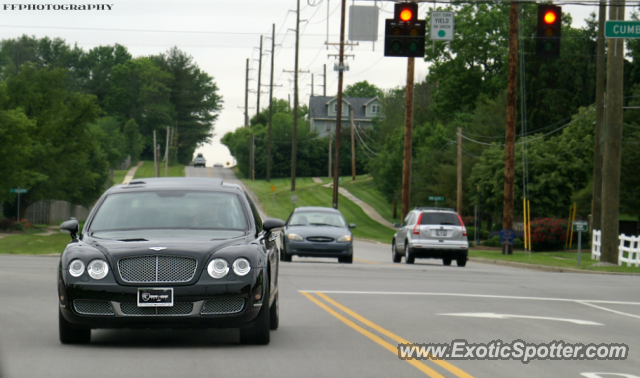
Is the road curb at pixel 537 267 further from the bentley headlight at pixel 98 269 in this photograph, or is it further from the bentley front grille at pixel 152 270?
the bentley headlight at pixel 98 269

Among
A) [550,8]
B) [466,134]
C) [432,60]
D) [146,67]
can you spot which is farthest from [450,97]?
[146,67]

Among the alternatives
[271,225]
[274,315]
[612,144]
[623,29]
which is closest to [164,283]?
[271,225]

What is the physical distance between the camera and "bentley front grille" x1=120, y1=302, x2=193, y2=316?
8297mm

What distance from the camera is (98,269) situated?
27.5 ft


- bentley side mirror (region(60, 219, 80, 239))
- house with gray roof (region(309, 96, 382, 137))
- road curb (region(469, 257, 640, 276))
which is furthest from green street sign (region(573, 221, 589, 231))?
house with gray roof (region(309, 96, 382, 137))

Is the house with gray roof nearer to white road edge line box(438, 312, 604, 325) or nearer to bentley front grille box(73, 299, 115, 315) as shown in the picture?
white road edge line box(438, 312, 604, 325)

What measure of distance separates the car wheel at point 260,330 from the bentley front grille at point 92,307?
1.36 m

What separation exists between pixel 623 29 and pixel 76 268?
58.9 feet

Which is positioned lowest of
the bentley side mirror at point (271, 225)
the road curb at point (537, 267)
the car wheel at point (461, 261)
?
the road curb at point (537, 267)

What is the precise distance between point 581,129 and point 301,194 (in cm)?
3711

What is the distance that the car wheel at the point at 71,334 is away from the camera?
8.69 meters

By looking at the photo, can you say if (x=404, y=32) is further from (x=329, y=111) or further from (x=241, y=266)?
(x=329, y=111)

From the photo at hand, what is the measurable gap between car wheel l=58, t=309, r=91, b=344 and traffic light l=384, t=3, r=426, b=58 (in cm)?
1452

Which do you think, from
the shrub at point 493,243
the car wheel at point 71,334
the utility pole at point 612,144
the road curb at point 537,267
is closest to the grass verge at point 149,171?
the shrub at point 493,243
